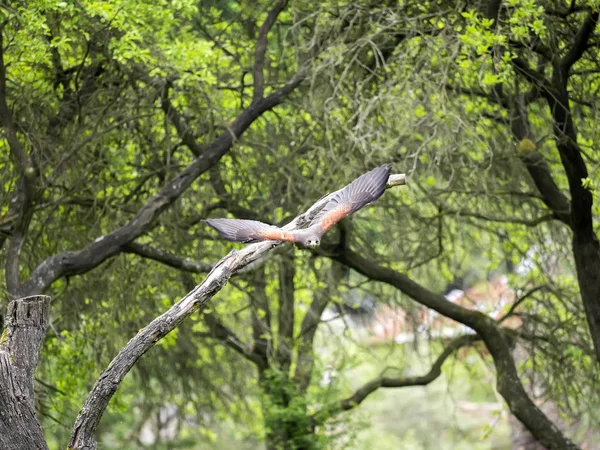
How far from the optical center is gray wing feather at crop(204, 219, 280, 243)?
5367 mm

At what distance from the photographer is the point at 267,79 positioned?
11.3 metres

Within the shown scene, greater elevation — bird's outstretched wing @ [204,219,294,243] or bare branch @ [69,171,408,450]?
bird's outstretched wing @ [204,219,294,243]

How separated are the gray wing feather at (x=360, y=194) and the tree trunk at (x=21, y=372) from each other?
167 centimetres

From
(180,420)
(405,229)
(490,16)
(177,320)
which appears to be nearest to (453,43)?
(490,16)

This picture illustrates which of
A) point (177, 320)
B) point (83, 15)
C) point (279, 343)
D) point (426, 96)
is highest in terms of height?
point (83, 15)

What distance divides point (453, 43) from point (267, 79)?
289 centimetres

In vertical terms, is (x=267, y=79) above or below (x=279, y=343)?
above

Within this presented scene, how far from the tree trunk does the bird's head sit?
1547mm

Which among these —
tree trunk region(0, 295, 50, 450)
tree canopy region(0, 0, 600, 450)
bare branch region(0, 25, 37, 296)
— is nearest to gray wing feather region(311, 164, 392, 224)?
tree trunk region(0, 295, 50, 450)

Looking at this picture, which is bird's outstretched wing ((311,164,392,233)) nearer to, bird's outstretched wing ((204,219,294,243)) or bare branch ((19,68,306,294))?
bird's outstretched wing ((204,219,294,243))

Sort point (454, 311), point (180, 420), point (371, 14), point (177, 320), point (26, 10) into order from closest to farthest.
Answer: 1. point (177, 320)
2. point (26, 10)
3. point (371, 14)
4. point (454, 311)
5. point (180, 420)

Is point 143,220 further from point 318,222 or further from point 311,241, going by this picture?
point 311,241

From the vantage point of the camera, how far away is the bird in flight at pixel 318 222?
5.36m

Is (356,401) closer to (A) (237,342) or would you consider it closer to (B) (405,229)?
(A) (237,342)
